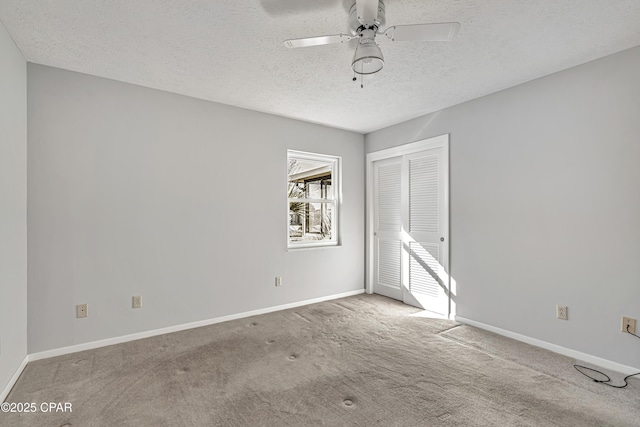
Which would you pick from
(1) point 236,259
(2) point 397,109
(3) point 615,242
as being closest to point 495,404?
(3) point 615,242

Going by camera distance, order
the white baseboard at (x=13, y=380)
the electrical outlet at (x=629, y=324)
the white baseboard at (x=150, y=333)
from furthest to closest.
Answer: the white baseboard at (x=150, y=333)
the electrical outlet at (x=629, y=324)
the white baseboard at (x=13, y=380)

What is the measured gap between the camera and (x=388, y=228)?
4.48m

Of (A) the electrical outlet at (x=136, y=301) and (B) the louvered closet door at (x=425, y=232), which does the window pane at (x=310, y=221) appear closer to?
(B) the louvered closet door at (x=425, y=232)

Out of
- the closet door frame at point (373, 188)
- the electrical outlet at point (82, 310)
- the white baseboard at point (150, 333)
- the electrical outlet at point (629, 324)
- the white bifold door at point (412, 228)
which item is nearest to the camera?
the electrical outlet at point (629, 324)

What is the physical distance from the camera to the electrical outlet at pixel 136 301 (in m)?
2.99

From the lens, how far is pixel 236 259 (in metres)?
3.60

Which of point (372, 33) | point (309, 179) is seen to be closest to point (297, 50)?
point (372, 33)

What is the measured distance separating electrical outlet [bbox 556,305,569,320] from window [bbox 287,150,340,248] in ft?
8.90

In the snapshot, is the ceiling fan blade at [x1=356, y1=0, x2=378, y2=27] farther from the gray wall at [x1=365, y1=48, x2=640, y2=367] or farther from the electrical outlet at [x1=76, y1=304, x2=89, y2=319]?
the electrical outlet at [x1=76, y1=304, x2=89, y2=319]

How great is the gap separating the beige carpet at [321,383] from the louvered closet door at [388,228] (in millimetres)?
1294

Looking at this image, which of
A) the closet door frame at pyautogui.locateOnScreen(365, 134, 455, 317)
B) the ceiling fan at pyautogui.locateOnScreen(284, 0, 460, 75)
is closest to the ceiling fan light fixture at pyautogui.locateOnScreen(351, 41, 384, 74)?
the ceiling fan at pyautogui.locateOnScreen(284, 0, 460, 75)

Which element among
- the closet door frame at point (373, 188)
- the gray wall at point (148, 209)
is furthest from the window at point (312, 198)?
the closet door frame at point (373, 188)

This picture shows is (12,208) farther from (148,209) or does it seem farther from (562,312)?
(562,312)

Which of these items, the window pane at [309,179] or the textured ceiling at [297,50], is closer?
the textured ceiling at [297,50]
